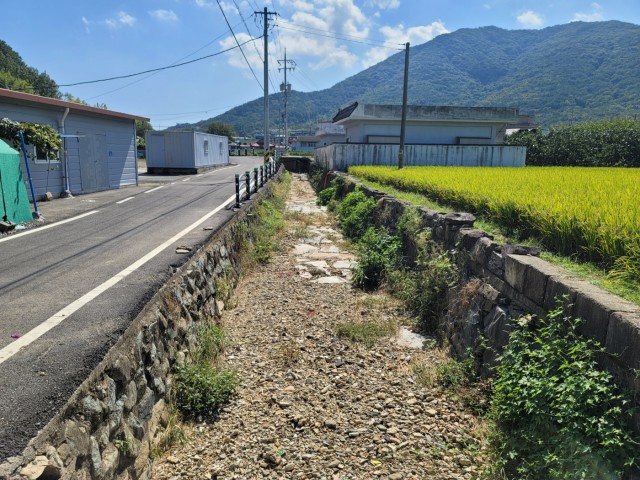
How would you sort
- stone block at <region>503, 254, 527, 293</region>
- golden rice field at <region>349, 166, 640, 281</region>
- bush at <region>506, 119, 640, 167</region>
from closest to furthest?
golden rice field at <region>349, 166, 640, 281</region> < stone block at <region>503, 254, 527, 293</region> < bush at <region>506, 119, 640, 167</region>

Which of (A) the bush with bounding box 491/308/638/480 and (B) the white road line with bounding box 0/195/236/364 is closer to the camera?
(A) the bush with bounding box 491/308/638/480

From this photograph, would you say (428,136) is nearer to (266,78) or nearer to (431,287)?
(266,78)

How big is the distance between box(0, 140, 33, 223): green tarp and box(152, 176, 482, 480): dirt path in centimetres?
536

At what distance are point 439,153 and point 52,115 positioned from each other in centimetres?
1761

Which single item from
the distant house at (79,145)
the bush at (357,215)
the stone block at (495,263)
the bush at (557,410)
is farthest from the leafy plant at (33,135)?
the bush at (557,410)

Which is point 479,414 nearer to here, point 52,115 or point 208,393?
point 208,393

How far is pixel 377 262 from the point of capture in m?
8.50

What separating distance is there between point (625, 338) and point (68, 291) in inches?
203

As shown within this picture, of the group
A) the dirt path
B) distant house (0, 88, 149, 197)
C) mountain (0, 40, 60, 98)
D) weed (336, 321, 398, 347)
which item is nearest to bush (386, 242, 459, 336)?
the dirt path

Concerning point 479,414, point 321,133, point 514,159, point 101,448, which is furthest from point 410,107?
point 321,133

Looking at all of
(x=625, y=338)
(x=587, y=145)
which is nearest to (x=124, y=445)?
(x=625, y=338)

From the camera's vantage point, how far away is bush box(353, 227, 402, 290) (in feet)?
27.5

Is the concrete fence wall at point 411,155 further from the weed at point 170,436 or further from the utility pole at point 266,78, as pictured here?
the weed at point 170,436

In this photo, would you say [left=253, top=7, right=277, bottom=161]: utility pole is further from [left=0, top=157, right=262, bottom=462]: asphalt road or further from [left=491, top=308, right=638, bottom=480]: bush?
[left=491, top=308, right=638, bottom=480]: bush
